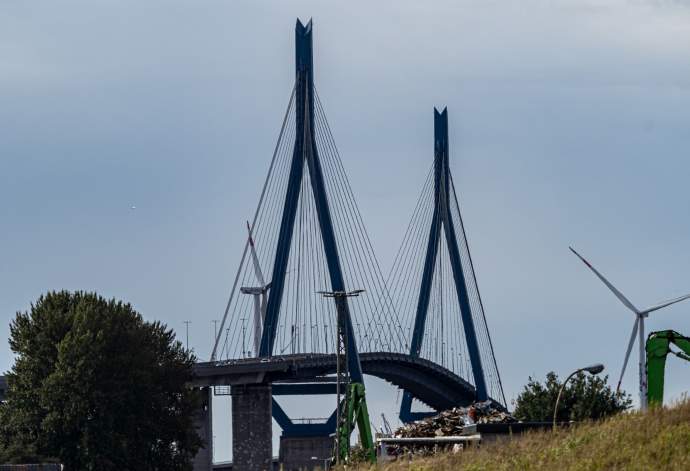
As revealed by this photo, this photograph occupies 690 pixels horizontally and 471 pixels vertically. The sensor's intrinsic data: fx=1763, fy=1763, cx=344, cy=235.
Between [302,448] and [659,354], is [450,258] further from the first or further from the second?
[659,354]

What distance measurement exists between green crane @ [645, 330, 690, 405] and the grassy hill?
351 inches

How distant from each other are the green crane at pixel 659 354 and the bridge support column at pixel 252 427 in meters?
74.8

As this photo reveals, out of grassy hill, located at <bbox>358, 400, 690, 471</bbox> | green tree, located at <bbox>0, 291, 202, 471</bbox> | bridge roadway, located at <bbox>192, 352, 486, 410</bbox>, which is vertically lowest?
grassy hill, located at <bbox>358, 400, 690, 471</bbox>

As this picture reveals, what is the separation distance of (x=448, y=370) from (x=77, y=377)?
229 feet

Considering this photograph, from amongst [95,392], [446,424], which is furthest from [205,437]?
[446,424]

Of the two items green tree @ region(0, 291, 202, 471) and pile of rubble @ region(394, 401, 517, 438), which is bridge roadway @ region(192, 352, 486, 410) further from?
pile of rubble @ region(394, 401, 517, 438)

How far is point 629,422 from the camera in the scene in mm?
44031

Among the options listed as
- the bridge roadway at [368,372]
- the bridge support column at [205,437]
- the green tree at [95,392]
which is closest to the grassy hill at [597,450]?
the green tree at [95,392]

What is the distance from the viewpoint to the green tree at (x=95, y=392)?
95.9 m

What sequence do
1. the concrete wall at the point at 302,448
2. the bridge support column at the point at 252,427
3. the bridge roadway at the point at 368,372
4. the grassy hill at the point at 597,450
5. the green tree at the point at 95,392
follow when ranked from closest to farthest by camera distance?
1. the grassy hill at the point at 597,450
2. the green tree at the point at 95,392
3. the bridge support column at the point at 252,427
4. the bridge roadway at the point at 368,372
5. the concrete wall at the point at 302,448

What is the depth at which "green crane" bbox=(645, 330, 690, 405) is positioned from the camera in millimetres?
54125

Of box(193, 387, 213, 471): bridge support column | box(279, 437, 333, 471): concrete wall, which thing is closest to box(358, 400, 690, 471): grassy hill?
box(193, 387, 213, 471): bridge support column

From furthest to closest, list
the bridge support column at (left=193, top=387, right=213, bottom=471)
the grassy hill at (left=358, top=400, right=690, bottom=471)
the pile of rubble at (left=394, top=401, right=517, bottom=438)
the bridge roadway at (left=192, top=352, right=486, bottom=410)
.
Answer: the bridge roadway at (left=192, top=352, right=486, bottom=410) < the bridge support column at (left=193, top=387, right=213, bottom=471) < the pile of rubble at (left=394, top=401, right=517, bottom=438) < the grassy hill at (left=358, top=400, right=690, bottom=471)

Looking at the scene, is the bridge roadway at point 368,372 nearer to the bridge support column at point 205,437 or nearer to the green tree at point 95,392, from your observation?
the bridge support column at point 205,437
